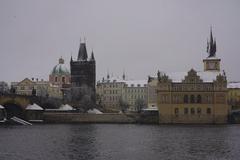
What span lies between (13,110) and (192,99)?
38.4 meters

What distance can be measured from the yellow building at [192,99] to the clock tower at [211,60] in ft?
38.0

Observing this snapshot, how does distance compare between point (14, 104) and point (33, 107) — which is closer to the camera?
point (14, 104)

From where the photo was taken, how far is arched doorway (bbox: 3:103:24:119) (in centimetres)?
10455

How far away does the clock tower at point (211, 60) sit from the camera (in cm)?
12188

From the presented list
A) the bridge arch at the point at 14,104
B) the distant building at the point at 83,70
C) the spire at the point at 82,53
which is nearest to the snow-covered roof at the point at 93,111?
the bridge arch at the point at 14,104

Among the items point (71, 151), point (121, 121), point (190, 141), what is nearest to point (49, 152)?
point (71, 151)

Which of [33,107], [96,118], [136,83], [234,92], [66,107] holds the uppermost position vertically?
[136,83]

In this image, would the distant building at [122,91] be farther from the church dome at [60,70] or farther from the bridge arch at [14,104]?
the bridge arch at [14,104]

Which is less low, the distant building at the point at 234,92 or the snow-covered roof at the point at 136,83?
the snow-covered roof at the point at 136,83

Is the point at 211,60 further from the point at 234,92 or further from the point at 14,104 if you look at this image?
the point at 14,104

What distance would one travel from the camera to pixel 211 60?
402ft

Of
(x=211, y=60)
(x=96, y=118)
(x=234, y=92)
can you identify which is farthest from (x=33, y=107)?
(x=234, y=92)

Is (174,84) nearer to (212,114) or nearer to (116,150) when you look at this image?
(212,114)

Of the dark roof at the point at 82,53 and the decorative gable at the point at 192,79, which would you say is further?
the dark roof at the point at 82,53
